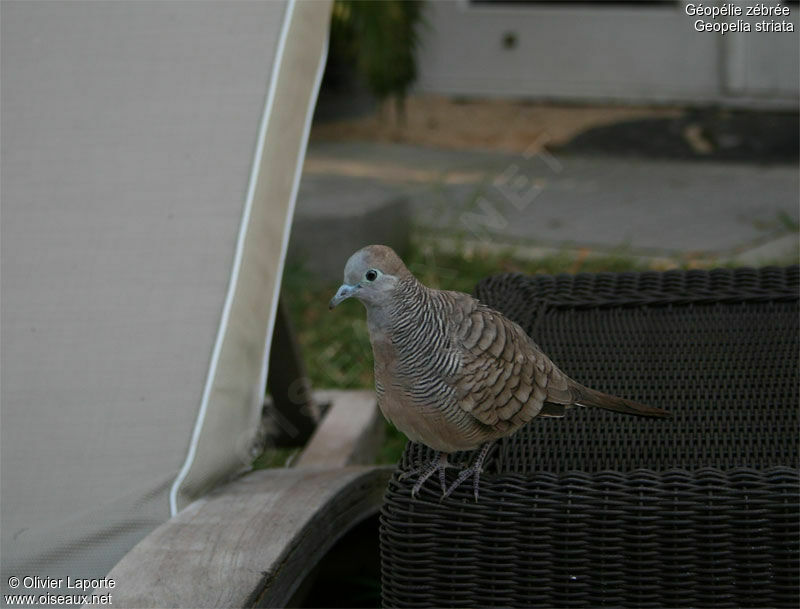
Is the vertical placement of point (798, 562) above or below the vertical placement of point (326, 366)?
above

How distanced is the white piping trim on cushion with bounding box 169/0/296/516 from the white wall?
5.13 m

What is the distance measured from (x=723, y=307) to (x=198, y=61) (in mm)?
→ 1311

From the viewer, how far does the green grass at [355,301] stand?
3494 millimetres

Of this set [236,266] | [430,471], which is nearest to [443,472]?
[430,471]

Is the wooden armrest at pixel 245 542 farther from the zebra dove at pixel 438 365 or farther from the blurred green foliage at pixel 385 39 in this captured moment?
the blurred green foliage at pixel 385 39

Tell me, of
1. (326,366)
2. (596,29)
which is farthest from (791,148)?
(326,366)

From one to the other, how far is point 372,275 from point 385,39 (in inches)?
198

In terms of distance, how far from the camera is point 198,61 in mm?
2178

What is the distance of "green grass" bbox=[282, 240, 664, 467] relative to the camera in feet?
11.5

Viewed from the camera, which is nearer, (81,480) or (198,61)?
(81,480)

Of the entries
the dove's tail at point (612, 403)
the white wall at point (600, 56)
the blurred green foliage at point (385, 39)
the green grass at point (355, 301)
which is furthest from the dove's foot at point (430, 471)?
the white wall at point (600, 56)

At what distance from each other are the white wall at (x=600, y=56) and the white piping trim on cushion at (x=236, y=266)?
513 cm

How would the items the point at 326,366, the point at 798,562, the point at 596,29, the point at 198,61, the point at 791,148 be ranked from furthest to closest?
the point at 596,29
the point at 791,148
the point at 326,366
the point at 198,61
the point at 798,562

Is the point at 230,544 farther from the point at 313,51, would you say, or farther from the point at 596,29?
the point at 596,29
